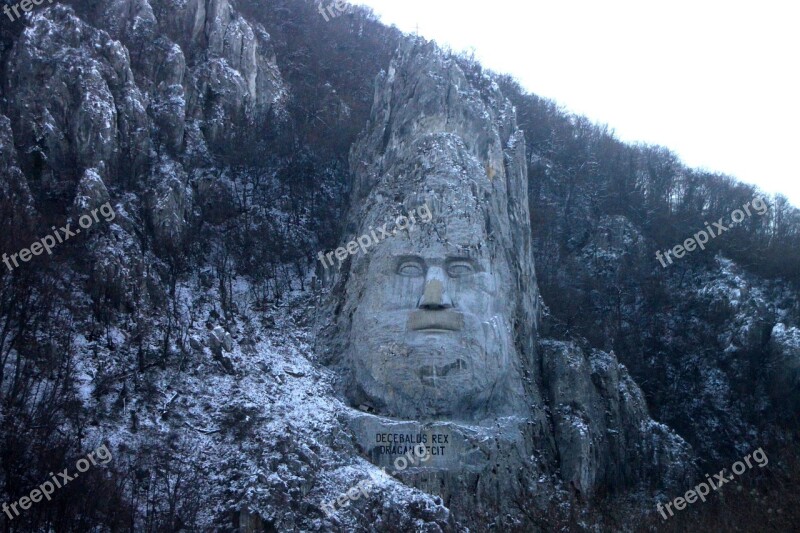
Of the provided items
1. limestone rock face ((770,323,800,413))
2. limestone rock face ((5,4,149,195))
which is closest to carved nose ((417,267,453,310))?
limestone rock face ((5,4,149,195))

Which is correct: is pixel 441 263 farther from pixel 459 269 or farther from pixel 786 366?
pixel 786 366

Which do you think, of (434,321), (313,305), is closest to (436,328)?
(434,321)

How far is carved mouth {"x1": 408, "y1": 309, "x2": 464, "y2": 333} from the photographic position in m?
24.0

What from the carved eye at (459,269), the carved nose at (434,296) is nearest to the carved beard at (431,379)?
the carved nose at (434,296)

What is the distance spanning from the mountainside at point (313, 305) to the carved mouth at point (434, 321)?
2.17 feet

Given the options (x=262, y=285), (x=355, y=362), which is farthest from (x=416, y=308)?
(x=262, y=285)

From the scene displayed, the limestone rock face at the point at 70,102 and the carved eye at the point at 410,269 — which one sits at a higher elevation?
the limestone rock face at the point at 70,102

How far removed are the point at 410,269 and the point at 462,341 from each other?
2.57 metres

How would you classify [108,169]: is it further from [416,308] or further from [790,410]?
[790,410]

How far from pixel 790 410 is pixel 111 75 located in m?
24.0

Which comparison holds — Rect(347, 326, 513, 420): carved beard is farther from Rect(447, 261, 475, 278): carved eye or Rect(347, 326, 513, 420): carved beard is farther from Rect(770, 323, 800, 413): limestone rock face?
Rect(770, 323, 800, 413): limestone rock face

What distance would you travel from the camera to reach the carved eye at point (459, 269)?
2495 centimetres

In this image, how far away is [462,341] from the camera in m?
24.0

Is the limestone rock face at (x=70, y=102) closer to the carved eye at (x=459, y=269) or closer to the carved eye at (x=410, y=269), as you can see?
the carved eye at (x=410, y=269)
